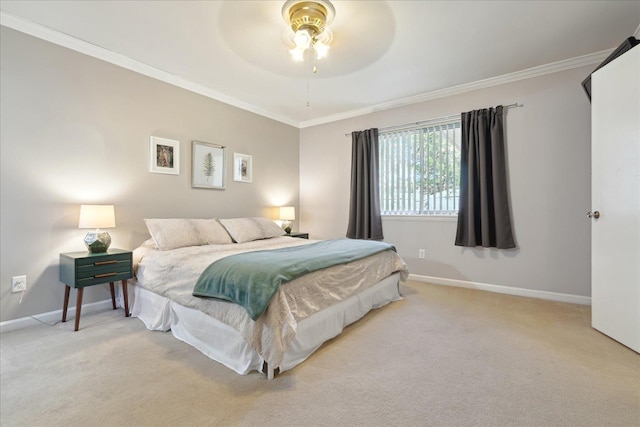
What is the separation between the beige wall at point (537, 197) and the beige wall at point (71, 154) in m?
3.12

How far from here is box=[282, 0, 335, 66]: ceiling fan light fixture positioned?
2.04 m

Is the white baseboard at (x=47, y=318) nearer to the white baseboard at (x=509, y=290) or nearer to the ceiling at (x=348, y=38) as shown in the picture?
the ceiling at (x=348, y=38)

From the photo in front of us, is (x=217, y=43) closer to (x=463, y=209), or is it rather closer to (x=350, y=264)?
(x=350, y=264)

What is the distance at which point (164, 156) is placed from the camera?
3297 mm

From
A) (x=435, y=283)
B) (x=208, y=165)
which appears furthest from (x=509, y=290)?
(x=208, y=165)

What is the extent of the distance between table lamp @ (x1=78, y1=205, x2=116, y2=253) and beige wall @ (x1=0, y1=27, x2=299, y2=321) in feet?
0.95

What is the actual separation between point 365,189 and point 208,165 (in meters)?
2.21

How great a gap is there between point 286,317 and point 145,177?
249 cm

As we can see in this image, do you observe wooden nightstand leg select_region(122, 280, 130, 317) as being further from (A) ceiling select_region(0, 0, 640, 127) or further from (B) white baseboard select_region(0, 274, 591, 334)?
(A) ceiling select_region(0, 0, 640, 127)

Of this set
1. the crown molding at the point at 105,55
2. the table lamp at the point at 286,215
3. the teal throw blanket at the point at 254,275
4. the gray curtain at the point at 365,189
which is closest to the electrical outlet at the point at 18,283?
the teal throw blanket at the point at 254,275

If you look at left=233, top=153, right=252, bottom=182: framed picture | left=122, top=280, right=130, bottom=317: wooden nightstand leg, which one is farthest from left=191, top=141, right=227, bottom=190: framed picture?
left=122, top=280, right=130, bottom=317: wooden nightstand leg

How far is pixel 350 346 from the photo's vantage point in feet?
6.84

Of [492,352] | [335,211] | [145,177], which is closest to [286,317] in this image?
[492,352]

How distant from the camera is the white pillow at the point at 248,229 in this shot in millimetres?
3391
